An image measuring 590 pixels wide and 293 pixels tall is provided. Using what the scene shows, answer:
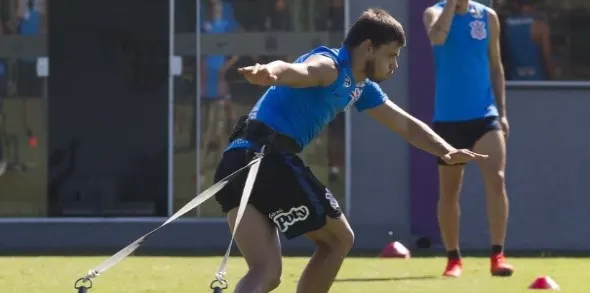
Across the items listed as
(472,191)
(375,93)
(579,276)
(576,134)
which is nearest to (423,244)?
(472,191)

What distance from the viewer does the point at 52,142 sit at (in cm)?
1355

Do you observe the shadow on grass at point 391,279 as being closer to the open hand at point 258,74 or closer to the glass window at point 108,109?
the glass window at point 108,109

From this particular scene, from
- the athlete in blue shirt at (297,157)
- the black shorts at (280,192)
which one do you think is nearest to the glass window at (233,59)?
the athlete in blue shirt at (297,157)

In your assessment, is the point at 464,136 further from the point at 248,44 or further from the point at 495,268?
the point at 248,44

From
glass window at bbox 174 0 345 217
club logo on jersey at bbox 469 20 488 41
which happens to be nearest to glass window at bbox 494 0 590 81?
glass window at bbox 174 0 345 217

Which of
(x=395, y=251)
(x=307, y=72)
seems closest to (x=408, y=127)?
(x=307, y=72)

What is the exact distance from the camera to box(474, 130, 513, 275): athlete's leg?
9680 mm

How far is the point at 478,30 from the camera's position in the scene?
389 inches

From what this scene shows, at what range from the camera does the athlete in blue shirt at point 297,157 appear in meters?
5.97

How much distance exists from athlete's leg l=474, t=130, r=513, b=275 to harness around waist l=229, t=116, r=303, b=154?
3.71 meters

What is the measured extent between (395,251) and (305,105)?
5.95 meters

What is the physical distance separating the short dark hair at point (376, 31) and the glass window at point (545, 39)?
6997mm

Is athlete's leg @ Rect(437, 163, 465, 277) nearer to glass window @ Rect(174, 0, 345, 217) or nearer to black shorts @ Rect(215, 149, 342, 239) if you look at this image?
glass window @ Rect(174, 0, 345, 217)

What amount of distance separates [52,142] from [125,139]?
27.0 inches
